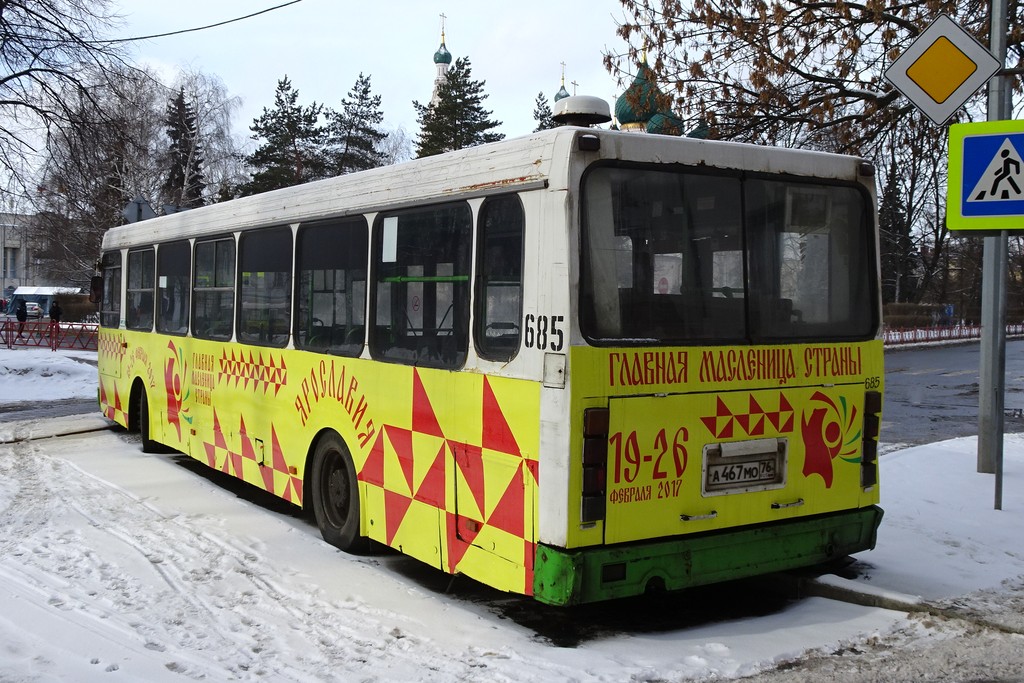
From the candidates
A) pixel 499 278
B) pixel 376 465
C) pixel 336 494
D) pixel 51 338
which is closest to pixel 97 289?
pixel 336 494

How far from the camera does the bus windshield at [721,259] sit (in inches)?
200

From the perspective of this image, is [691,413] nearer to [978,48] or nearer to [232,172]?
[978,48]

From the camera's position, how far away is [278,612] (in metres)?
5.60

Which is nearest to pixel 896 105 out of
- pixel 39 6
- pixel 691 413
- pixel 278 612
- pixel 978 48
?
pixel 978 48

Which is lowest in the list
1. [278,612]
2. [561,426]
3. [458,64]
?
[278,612]

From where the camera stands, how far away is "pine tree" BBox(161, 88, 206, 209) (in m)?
49.8

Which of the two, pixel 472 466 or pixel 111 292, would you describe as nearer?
pixel 472 466

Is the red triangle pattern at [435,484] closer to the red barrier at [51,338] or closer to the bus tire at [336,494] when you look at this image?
the bus tire at [336,494]

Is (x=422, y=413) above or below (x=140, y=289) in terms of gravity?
below

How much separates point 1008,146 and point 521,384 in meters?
4.54

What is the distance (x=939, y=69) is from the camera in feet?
25.3

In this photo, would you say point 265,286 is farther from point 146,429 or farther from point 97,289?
point 97,289

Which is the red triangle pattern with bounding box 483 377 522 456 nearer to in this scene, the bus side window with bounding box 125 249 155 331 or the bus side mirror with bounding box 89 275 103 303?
the bus side window with bounding box 125 249 155 331

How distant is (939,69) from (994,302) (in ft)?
7.98
